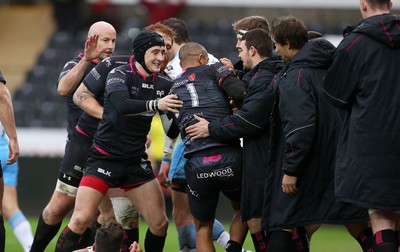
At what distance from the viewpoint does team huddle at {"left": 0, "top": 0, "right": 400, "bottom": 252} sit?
7.30m

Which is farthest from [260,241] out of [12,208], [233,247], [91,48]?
[12,208]

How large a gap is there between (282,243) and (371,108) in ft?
4.85

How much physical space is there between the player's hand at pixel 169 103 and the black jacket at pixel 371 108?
1.58 meters

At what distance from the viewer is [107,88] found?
886 centimetres

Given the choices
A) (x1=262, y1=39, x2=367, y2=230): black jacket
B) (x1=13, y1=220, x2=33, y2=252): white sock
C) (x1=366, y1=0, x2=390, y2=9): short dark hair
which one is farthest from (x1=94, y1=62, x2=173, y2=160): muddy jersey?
(x1=13, y1=220, x2=33, y2=252): white sock

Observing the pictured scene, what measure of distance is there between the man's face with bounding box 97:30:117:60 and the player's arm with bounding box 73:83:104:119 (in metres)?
0.55

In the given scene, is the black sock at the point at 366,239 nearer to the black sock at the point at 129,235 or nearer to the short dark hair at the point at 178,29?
the black sock at the point at 129,235

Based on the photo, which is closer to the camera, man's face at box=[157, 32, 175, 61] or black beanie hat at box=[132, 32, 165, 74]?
black beanie hat at box=[132, 32, 165, 74]

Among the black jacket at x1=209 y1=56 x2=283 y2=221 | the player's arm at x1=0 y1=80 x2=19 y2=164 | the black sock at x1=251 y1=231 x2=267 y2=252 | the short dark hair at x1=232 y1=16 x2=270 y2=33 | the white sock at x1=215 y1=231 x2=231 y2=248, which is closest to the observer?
the black jacket at x1=209 y1=56 x2=283 y2=221

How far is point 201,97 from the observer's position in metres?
8.72

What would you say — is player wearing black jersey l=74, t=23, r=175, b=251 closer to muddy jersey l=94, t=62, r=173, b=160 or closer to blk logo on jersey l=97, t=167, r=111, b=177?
muddy jersey l=94, t=62, r=173, b=160

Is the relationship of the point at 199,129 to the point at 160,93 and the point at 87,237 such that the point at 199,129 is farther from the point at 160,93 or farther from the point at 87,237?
the point at 87,237

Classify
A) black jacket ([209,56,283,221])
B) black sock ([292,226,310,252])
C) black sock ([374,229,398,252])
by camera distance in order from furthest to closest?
black jacket ([209,56,283,221]) < black sock ([292,226,310,252]) < black sock ([374,229,398,252])

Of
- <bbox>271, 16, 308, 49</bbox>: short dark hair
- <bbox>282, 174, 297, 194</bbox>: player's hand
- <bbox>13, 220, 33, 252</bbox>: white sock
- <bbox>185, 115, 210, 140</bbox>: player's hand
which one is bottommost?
<bbox>13, 220, 33, 252</bbox>: white sock
